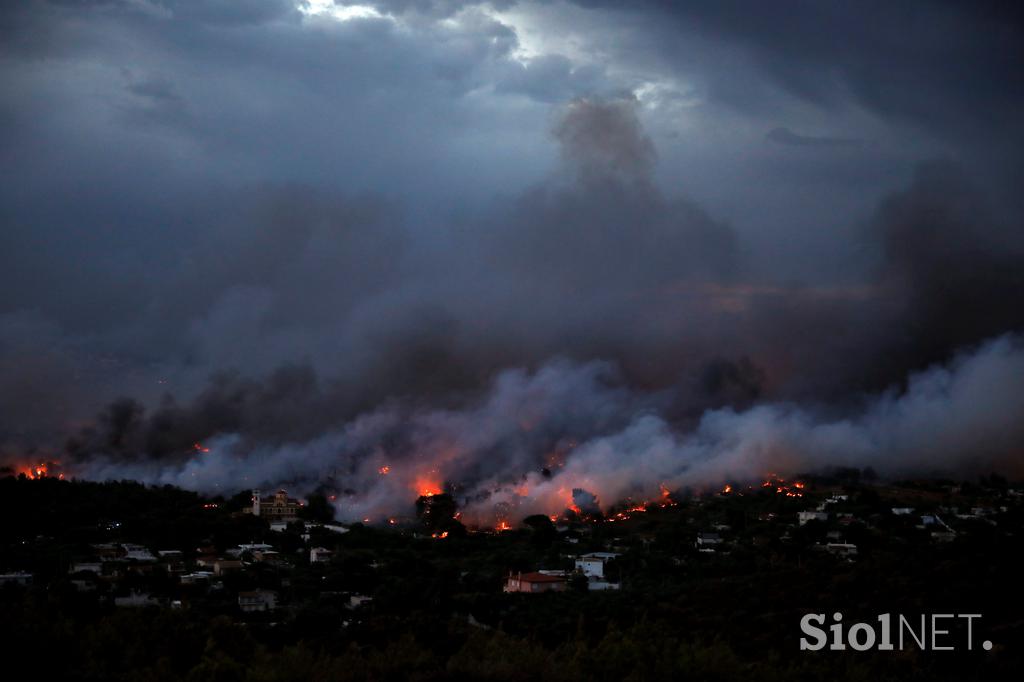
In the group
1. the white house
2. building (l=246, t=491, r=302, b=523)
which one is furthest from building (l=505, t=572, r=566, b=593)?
building (l=246, t=491, r=302, b=523)

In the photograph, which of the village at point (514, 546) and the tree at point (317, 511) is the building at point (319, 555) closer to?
the village at point (514, 546)

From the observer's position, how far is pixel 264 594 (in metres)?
28.3

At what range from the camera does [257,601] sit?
90.5ft

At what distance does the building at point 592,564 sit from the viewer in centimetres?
3389

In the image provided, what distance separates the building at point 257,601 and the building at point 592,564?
991 cm

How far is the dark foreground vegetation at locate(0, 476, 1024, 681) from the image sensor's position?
621 inches

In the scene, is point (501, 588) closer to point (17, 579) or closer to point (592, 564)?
point (592, 564)

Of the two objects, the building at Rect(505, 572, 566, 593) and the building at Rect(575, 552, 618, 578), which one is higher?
the building at Rect(575, 552, 618, 578)

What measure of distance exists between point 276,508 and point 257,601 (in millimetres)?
21391

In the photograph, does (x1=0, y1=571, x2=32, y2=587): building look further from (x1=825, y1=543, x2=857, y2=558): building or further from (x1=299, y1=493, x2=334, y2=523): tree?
(x1=825, y1=543, x2=857, y2=558): building

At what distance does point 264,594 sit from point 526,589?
24.0 feet

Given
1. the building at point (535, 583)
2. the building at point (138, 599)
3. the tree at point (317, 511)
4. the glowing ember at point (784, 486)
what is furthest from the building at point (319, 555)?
the glowing ember at point (784, 486)

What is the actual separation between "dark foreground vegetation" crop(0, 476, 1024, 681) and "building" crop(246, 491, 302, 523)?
77 cm

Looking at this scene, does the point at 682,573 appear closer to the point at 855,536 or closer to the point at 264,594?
the point at 855,536
